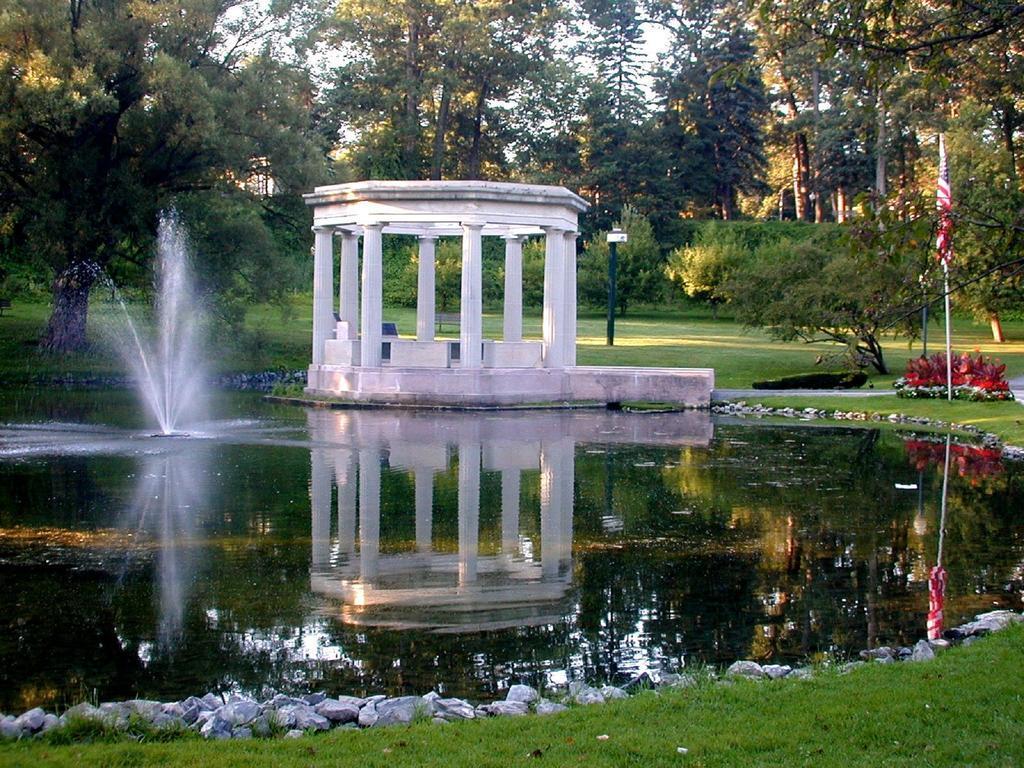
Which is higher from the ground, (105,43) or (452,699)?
(105,43)

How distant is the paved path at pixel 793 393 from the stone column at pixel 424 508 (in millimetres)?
17259

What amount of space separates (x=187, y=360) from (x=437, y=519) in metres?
32.0

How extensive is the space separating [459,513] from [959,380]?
21428mm

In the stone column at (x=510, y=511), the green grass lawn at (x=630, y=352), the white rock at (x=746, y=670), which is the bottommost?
the white rock at (x=746, y=670)

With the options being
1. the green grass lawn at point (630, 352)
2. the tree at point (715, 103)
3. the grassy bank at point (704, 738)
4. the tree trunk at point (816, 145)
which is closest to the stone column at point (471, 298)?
the green grass lawn at point (630, 352)

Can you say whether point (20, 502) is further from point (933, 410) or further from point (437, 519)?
point (933, 410)


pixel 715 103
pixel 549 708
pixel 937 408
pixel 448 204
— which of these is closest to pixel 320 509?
pixel 549 708

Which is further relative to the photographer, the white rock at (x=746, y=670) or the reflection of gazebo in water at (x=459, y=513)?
the reflection of gazebo in water at (x=459, y=513)

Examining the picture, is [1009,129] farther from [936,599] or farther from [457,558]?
[457,558]

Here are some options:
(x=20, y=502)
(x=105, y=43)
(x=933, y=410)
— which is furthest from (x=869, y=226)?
(x=105, y=43)

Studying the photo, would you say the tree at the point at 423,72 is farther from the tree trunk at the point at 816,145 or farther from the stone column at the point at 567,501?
the stone column at the point at 567,501

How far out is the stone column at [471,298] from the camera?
33.5 m

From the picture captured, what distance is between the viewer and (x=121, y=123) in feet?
138

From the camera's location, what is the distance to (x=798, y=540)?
14320 mm
